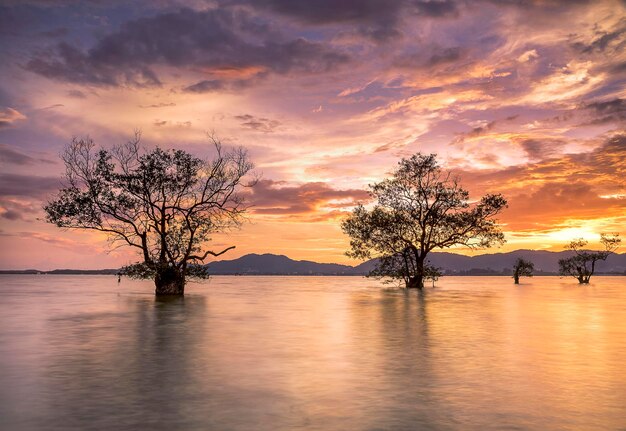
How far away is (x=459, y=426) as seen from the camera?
11344 mm

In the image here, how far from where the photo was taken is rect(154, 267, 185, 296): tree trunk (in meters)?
61.4

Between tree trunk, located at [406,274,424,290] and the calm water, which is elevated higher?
tree trunk, located at [406,274,424,290]

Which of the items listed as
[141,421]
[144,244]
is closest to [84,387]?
[141,421]

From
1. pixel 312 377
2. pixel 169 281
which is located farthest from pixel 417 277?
pixel 312 377

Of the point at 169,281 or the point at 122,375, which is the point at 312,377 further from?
the point at 169,281

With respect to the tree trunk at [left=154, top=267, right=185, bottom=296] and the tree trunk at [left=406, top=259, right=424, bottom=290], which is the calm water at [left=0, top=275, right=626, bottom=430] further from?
the tree trunk at [left=406, top=259, right=424, bottom=290]

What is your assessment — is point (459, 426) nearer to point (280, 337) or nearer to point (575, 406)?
point (575, 406)

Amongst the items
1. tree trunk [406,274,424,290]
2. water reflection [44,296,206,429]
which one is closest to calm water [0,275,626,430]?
water reflection [44,296,206,429]

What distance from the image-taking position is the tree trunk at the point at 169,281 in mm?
61406

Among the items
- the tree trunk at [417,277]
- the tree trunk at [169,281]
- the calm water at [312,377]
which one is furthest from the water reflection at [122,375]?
the tree trunk at [417,277]

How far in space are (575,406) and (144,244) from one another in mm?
50530

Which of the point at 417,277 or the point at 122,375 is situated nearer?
the point at 122,375

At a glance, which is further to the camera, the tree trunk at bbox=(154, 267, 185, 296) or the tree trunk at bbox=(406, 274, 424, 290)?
the tree trunk at bbox=(406, 274, 424, 290)

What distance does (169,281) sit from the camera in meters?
62.5
